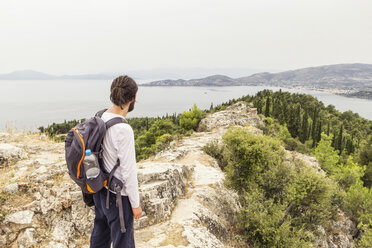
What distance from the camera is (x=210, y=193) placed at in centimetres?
998

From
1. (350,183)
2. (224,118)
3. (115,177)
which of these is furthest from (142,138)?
(115,177)

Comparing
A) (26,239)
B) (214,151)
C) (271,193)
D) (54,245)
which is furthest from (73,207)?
(214,151)

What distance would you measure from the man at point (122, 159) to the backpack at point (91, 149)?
0.27ft

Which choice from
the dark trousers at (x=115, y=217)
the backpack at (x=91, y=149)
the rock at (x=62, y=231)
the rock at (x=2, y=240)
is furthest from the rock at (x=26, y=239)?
the backpack at (x=91, y=149)

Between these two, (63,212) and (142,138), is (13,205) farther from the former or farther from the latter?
(142,138)

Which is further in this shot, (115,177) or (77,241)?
(77,241)

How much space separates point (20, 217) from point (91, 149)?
4183mm

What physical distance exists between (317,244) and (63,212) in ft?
46.9

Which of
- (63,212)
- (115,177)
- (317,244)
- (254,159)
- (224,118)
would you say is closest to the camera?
(115,177)

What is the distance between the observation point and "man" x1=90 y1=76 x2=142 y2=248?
9.46ft

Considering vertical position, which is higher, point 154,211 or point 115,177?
point 115,177

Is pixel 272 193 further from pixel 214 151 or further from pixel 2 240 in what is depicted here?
pixel 2 240

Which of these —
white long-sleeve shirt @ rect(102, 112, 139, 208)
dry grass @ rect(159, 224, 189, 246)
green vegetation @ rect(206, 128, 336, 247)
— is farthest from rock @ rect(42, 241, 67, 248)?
green vegetation @ rect(206, 128, 336, 247)

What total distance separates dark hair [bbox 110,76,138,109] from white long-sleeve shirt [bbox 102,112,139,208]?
0.24 meters
